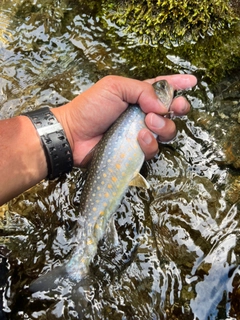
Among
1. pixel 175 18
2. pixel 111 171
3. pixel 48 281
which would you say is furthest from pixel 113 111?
pixel 48 281

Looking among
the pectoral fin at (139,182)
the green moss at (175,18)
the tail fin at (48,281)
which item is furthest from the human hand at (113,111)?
the tail fin at (48,281)

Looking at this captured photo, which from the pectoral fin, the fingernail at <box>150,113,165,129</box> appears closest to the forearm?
the pectoral fin

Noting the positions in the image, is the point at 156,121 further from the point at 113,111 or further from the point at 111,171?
the point at 111,171

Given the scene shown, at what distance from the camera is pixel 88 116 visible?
11.3 ft

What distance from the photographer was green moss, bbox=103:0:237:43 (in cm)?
397

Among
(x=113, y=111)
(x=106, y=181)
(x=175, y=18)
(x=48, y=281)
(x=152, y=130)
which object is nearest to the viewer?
(x=48, y=281)

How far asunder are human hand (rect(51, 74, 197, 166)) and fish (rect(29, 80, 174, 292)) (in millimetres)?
78

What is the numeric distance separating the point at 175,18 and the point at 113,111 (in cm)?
143

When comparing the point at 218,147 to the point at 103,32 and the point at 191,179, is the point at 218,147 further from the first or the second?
the point at 103,32

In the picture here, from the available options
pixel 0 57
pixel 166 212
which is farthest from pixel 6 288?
pixel 0 57

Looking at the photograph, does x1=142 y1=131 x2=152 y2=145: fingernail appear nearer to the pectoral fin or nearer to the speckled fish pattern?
the speckled fish pattern

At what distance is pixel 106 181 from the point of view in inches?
124

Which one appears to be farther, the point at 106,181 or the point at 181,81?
the point at 181,81

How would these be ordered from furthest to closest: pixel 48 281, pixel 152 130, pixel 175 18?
pixel 175 18 < pixel 152 130 < pixel 48 281
